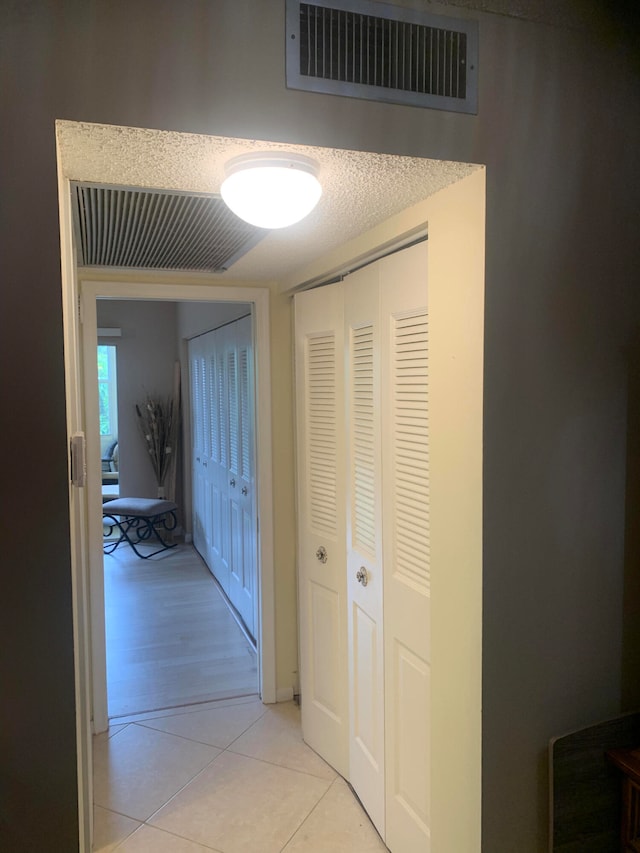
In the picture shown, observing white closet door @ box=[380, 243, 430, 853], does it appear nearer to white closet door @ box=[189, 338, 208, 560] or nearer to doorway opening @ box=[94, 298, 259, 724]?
doorway opening @ box=[94, 298, 259, 724]

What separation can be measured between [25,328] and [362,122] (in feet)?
2.62

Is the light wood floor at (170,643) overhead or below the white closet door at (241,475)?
below

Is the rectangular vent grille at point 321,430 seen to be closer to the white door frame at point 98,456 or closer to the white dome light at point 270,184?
the white door frame at point 98,456

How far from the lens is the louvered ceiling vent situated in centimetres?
169

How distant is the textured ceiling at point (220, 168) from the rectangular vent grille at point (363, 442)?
44 cm

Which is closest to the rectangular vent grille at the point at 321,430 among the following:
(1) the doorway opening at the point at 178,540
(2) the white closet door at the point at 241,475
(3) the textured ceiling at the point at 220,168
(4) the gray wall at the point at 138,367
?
(3) the textured ceiling at the point at 220,168

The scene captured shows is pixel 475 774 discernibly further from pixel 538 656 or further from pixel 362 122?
pixel 362 122

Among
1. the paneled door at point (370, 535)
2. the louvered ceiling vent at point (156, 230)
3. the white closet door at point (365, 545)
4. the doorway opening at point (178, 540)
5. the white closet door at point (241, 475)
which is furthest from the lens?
the white closet door at point (241, 475)

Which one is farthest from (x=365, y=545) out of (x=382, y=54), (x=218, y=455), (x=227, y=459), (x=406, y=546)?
(x=218, y=455)

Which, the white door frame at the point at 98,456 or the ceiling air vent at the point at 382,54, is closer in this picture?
the ceiling air vent at the point at 382,54

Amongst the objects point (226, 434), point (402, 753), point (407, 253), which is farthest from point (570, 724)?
point (226, 434)

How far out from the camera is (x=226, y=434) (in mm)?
4285

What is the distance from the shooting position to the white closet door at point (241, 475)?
3619 millimetres

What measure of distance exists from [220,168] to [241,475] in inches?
105
